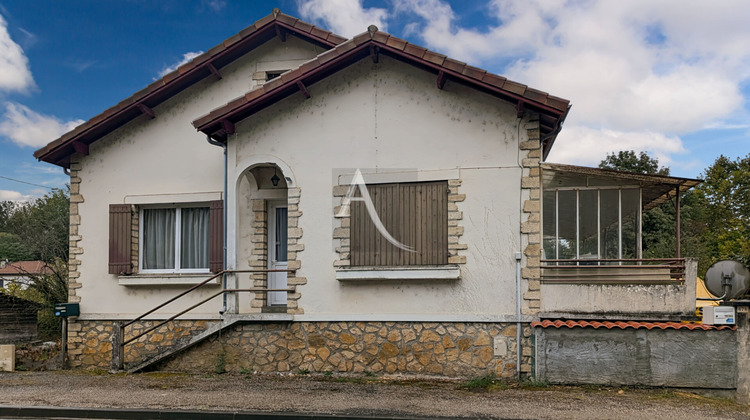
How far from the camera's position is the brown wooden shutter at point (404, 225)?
32.0 feet

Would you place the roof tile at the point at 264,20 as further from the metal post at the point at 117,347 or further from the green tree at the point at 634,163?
the green tree at the point at 634,163

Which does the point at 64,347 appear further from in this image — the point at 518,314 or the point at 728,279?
the point at 728,279

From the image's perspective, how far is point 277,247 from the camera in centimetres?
1146

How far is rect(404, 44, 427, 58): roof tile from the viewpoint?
373 inches

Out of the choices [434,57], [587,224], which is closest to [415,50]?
[434,57]

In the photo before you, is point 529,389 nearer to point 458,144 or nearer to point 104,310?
point 458,144

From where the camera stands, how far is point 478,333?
9.47 m

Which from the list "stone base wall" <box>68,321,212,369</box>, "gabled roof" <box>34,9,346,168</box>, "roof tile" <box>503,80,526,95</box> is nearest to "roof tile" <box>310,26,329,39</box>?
"gabled roof" <box>34,9,346,168</box>

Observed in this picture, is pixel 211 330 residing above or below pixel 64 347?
above

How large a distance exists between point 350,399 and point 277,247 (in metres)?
4.20

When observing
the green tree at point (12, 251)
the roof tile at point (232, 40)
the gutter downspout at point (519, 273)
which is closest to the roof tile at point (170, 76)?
the roof tile at point (232, 40)

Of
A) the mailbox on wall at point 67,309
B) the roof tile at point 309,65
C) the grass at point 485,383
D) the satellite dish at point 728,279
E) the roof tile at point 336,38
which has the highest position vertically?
the roof tile at point 336,38

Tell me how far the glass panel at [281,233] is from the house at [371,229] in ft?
0.09

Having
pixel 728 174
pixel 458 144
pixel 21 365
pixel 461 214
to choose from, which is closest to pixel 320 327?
pixel 461 214
